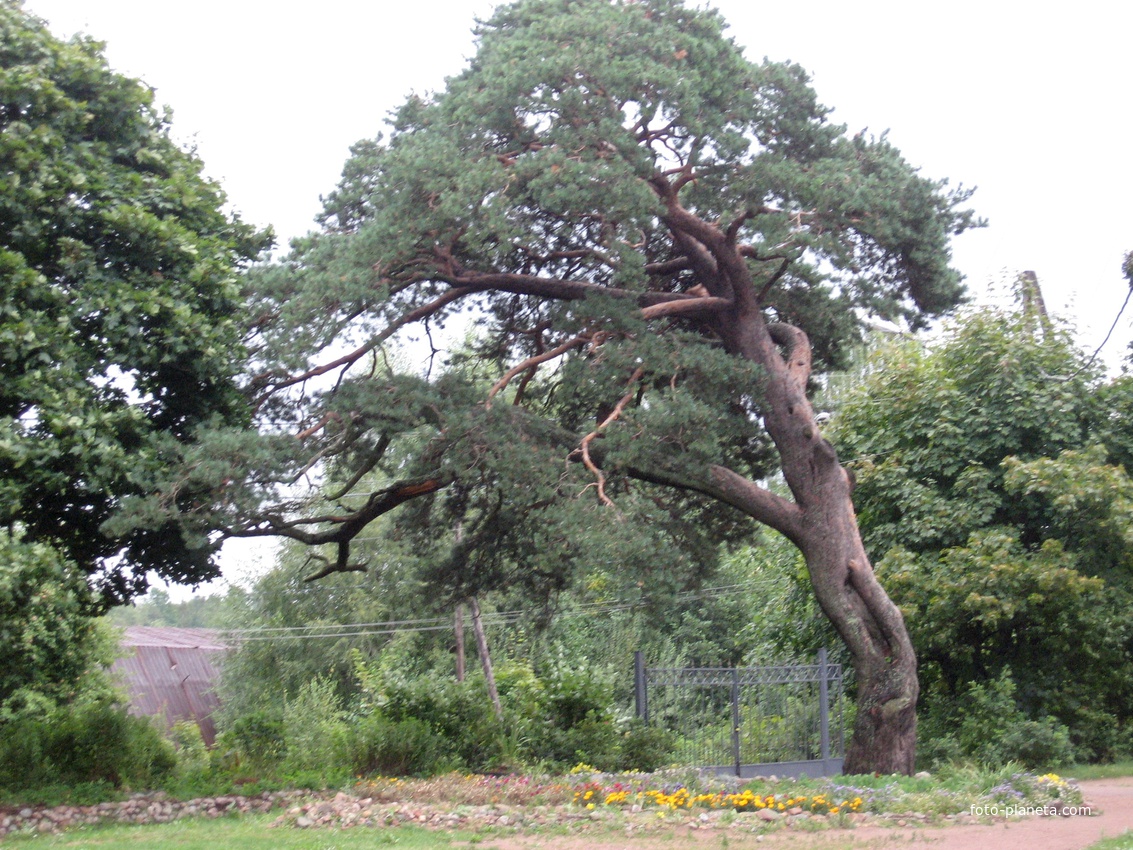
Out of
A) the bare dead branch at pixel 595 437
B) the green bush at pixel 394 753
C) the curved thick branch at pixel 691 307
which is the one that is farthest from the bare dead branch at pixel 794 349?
the green bush at pixel 394 753

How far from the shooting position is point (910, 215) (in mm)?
13531

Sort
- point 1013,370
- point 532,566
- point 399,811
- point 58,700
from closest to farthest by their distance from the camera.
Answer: point 399,811, point 532,566, point 1013,370, point 58,700

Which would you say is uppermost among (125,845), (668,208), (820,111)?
(820,111)

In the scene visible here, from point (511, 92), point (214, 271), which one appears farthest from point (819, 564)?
point (214, 271)

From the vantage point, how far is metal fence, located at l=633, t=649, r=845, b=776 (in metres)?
15.6

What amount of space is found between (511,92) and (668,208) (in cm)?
233

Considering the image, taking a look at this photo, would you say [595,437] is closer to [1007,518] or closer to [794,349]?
[794,349]

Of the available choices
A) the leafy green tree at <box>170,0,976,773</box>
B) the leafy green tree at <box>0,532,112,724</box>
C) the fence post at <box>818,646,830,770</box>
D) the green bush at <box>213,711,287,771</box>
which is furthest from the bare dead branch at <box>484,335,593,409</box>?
the fence post at <box>818,646,830,770</box>

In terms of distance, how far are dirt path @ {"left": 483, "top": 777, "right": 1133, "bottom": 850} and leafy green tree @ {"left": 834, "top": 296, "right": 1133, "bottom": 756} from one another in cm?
583

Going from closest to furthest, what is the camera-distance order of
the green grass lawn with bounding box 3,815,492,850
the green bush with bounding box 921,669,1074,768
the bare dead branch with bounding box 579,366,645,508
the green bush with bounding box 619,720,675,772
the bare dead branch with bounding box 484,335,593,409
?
1. the green grass lawn with bounding box 3,815,492,850
2. the bare dead branch with bounding box 579,366,645,508
3. the bare dead branch with bounding box 484,335,593,409
4. the green bush with bounding box 921,669,1074,768
5. the green bush with bounding box 619,720,675,772

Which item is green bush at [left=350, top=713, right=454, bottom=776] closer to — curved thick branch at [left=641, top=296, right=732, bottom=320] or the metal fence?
the metal fence

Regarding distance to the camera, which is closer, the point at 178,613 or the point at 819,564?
the point at 819,564

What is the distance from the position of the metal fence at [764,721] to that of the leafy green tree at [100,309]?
7203mm

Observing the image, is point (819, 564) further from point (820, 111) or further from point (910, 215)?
point (820, 111)
